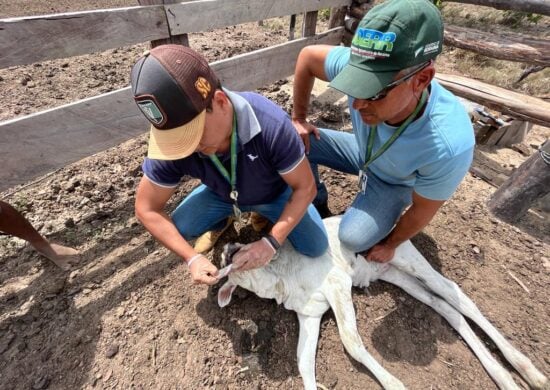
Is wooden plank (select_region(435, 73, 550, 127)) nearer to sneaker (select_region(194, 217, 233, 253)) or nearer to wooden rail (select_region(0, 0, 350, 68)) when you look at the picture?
wooden rail (select_region(0, 0, 350, 68))

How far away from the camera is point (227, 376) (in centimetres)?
217

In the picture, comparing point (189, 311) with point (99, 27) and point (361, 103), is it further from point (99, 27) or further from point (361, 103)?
point (99, 27)

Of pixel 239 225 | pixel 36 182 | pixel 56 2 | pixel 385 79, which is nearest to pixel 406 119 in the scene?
pixel 385 79

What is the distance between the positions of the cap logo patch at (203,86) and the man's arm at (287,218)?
2.51ft

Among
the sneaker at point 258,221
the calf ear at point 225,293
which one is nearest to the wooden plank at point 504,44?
the sneaker at point 258,221

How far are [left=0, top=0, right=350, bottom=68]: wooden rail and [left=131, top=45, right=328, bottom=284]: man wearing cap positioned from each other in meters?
1.04

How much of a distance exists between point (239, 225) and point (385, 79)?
189 centimetres

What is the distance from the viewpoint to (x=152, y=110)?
140cm

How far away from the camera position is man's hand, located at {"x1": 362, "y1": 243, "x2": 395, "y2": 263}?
251cm

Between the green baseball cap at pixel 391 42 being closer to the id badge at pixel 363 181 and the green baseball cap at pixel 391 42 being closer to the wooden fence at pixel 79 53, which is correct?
the id badge at pixel 363 181

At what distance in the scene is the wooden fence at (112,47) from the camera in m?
2.12

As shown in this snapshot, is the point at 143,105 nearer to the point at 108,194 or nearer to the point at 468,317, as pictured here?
the point at 108,194

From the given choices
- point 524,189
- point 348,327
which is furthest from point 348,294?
point 524,189

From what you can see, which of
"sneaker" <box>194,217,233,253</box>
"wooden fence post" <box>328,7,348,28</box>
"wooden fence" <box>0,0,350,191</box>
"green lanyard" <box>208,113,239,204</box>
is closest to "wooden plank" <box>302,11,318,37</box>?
"wooden fence post" <box>328,7,348,28</box>
